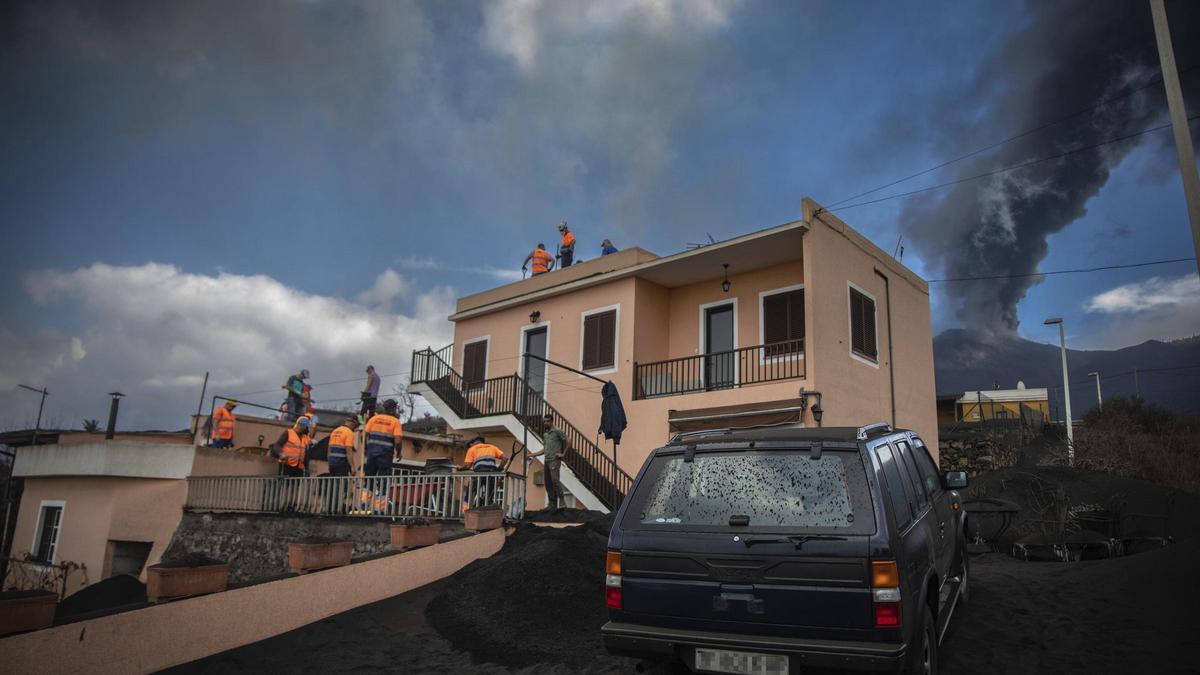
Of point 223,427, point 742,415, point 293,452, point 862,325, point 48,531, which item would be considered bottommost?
point 48,531

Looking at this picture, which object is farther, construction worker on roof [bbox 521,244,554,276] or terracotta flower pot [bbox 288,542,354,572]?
construction worker on roof [bbox 521,244,554,276]

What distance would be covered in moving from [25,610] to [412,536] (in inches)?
149

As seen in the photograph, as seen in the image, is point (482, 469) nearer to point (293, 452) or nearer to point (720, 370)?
point (293, 452)

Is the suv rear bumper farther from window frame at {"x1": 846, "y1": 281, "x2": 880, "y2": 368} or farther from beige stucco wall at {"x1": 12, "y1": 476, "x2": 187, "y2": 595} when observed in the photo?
beige stucco wall at {"x1": 12, "y1": 476, "x2": 187, "y2": 595}

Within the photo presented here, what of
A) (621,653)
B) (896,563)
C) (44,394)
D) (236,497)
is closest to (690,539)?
(621,653)

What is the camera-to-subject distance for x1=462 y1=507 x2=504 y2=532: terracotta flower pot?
9.31 meters

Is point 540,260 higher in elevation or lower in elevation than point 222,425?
higher

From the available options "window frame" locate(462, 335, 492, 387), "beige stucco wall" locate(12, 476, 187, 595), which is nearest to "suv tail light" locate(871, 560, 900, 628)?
"beige stucco wall" locate(12, 476, 187, 595)

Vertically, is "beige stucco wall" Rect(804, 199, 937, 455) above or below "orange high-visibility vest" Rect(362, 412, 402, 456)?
above

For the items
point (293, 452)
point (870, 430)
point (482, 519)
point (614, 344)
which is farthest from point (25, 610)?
point (614, 344)

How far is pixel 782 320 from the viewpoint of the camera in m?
16.2

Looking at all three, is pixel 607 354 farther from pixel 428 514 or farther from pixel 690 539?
pixel 690 539

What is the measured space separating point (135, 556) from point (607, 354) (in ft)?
37.3

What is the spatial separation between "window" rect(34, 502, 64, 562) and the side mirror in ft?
63.3
